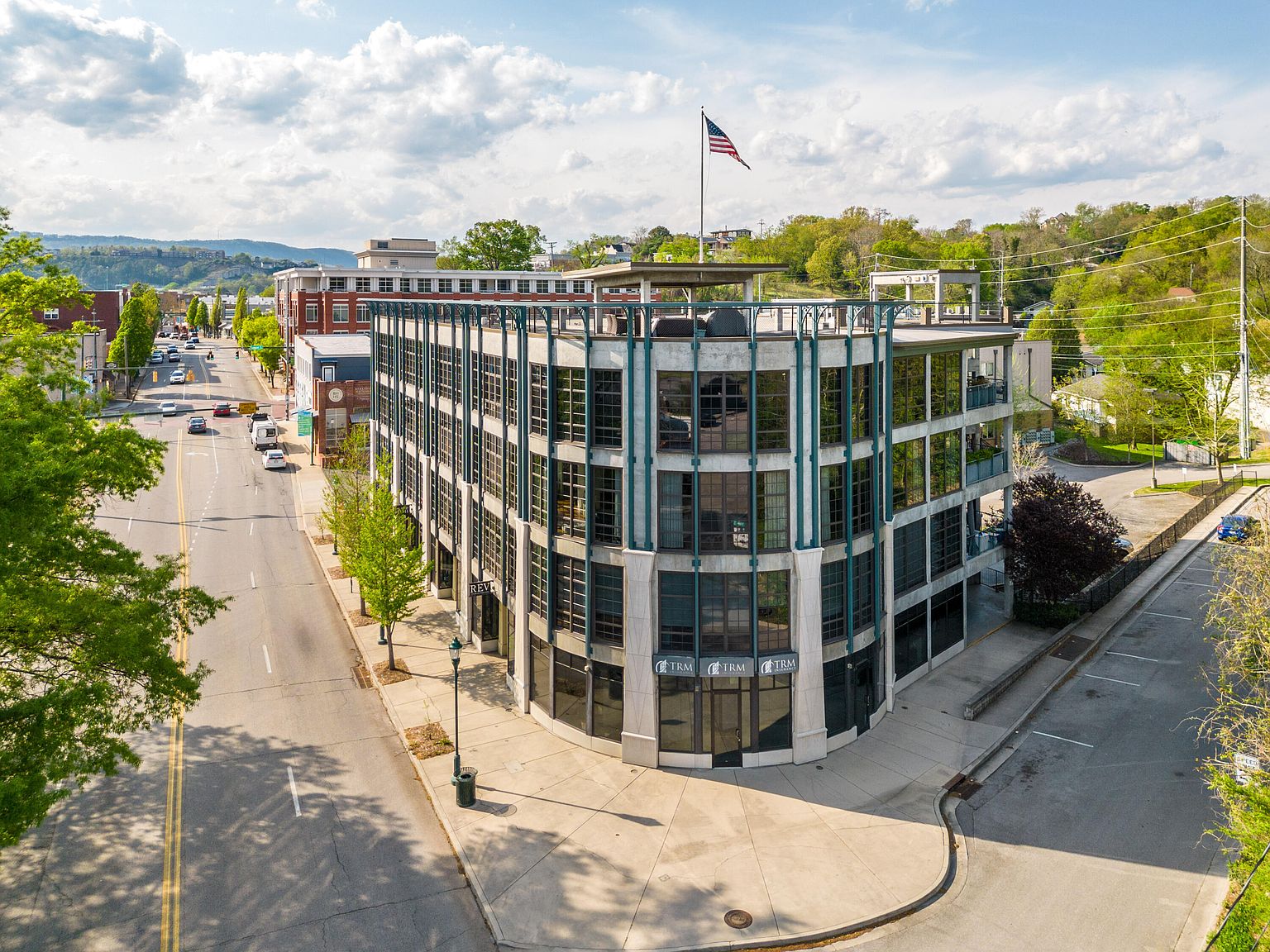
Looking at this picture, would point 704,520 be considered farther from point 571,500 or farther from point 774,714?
point 774,714

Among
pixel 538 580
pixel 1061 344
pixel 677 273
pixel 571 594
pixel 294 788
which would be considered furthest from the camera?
pixel 1061 344

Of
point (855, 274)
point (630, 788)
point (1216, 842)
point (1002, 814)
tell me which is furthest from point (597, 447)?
point (855, 274)

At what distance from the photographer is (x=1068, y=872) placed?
20.0m

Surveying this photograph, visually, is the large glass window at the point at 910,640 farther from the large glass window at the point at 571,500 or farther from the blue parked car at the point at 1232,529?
the blue parked car at the point at 1232,529

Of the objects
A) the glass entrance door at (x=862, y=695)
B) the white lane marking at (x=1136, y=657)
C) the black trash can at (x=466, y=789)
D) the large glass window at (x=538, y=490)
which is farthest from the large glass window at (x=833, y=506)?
the white lane marking at (x=1136, y=657)

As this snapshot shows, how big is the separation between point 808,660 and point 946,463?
12051mm

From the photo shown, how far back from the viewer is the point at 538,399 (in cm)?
2683

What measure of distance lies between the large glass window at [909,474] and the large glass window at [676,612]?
8.96 meters

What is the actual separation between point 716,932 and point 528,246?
12219cm

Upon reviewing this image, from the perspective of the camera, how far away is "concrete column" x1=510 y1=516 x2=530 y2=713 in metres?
27.5

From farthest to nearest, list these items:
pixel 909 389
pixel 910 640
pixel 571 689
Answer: pixel 910 640 → pixel 909 389 → pixel 571 689

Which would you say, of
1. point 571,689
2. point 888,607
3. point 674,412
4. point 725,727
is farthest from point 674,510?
point 888,607

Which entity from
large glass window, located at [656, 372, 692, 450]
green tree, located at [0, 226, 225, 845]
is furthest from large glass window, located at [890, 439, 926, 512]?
green tree, located at [0, 226, 225, 845]

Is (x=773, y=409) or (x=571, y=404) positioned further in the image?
(x=571, y=404)
